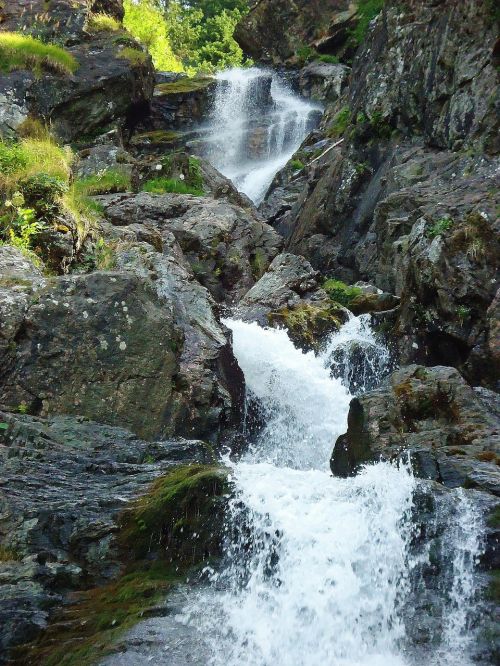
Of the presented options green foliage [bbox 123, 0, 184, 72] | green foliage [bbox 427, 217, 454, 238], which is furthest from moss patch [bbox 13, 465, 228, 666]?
green foliage [bbox 123, 0, 184, 72]

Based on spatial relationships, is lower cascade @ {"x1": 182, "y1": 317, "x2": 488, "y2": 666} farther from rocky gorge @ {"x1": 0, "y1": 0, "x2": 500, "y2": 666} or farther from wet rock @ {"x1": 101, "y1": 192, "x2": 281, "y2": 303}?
wet rock @ {"x1": 101, "y1": 192, "x2": 281, "y2": 303}

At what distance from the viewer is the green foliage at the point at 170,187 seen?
17938 millimetres

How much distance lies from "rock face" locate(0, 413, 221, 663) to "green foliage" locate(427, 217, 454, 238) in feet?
22.9

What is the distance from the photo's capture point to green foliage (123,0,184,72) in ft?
105

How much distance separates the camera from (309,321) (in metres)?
13.8

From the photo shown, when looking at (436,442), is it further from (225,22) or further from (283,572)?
(225,22)

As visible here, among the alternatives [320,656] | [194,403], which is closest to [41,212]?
[194,403]

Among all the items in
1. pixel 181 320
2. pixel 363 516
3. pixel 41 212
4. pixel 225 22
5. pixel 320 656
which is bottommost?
pixel 320 656

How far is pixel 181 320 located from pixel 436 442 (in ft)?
13.9

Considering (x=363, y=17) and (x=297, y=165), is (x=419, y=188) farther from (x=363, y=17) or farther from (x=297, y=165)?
(x=363, y=17)

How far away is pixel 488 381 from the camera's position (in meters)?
9.74

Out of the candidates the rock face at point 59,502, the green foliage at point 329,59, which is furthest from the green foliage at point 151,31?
the rock face at point 59,502

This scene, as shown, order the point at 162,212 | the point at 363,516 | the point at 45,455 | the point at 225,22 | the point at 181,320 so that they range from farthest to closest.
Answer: the point at 225,22
the point at 162,212
the point at 181,320
the point at 45,455
the point at 363,516

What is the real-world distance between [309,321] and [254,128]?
625 inches
